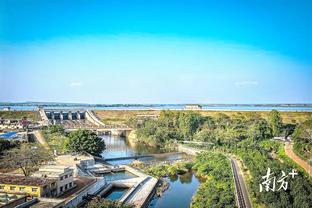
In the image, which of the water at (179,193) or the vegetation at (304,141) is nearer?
the water at (179,193)

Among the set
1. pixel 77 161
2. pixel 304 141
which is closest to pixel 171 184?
pixel 77 161

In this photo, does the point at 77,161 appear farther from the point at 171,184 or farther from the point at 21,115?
the point at 21,115

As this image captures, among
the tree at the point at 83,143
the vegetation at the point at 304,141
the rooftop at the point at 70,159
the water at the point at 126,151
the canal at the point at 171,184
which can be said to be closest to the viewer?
the canal at the point at 171,184

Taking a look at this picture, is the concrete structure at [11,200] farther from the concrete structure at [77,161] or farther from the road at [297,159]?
the road at [297,159]

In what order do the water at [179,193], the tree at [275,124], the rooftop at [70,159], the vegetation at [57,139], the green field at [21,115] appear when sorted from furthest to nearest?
the green field at [21,115]
the tree at [275,124]
the vegetation at [57,139]
the rooftop at [70,159]
the water at [179,193]

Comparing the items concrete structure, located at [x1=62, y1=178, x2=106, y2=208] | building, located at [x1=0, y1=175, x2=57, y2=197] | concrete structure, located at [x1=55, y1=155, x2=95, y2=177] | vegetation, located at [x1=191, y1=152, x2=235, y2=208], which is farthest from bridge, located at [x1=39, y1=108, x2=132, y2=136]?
building, located at [x1=0, y1=175, x2=57, y2=197]

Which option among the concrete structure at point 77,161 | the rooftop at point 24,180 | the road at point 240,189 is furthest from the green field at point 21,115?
the road at point 240,189
